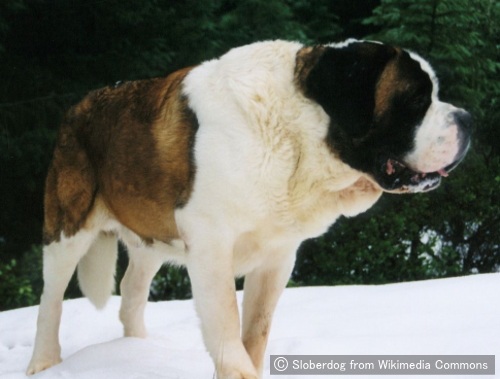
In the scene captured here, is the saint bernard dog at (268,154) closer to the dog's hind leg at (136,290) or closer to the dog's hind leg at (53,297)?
the dog's hind leg at (53,297)

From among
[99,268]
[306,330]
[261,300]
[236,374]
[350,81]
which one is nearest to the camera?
[350,81]

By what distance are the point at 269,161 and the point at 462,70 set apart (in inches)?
183

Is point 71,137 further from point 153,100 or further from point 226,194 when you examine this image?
point 226,194

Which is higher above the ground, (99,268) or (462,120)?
(462,120)

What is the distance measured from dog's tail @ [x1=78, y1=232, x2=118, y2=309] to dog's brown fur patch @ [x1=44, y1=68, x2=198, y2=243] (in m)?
0.22

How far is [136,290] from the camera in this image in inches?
176

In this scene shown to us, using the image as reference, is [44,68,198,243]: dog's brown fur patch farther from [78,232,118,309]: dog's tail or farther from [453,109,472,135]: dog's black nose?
[453,109,472,135]: dog's black nose

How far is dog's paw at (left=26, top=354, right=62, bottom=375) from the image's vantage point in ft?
13.4

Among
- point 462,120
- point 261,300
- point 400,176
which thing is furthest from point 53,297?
point 462,120

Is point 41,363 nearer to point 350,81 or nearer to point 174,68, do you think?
point 350,81

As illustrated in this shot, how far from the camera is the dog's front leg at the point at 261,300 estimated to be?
366 cm

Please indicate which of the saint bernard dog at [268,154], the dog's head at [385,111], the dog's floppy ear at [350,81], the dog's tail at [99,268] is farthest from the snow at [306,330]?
the dog's floppy ear at [350,81]

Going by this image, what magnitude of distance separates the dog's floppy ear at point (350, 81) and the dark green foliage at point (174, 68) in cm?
381

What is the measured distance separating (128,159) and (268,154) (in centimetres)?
79
